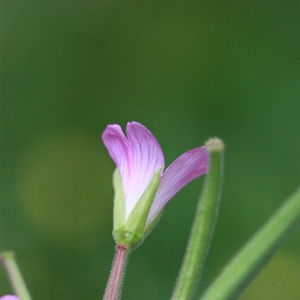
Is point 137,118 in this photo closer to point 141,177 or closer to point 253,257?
point 141,177

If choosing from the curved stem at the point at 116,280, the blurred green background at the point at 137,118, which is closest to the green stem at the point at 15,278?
the curved stem at the point at 116,280

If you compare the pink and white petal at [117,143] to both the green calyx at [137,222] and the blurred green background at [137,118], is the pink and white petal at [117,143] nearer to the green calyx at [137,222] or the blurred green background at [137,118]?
the green calyx at [137,222]

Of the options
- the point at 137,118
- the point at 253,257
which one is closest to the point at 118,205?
the point at 253,257

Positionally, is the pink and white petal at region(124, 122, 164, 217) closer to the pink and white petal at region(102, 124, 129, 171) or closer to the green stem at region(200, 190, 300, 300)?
the pink and white petal at region(102, 124, 129, 171)

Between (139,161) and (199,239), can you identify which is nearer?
(199,239)

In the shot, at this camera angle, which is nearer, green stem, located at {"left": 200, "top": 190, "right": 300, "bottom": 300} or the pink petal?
green stem, located at {"left": 200, "top": 190, "right": 300, "bottom": 300}

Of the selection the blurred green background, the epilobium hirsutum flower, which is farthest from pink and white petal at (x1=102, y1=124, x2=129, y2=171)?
the blurred green background
